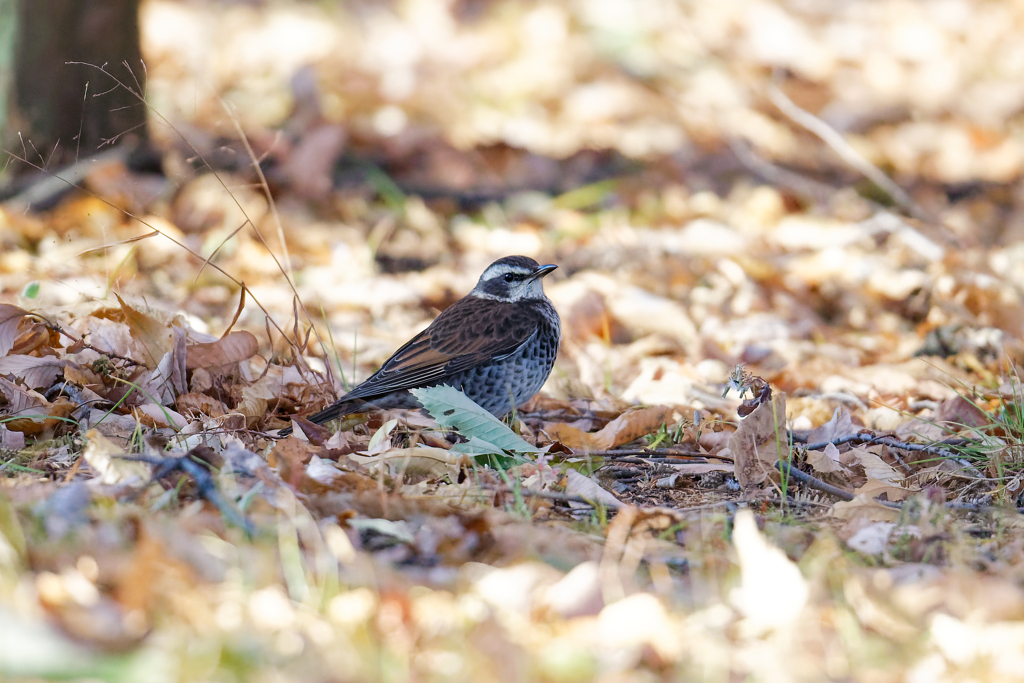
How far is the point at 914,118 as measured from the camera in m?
11.4

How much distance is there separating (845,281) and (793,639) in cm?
606

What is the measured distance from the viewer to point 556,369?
6.21m

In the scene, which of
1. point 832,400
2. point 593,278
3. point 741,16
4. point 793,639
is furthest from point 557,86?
point 793,639

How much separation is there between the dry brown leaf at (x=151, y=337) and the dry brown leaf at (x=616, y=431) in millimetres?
1878

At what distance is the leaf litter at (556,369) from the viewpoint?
220 centimetres

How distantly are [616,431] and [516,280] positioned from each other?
6.27 ft

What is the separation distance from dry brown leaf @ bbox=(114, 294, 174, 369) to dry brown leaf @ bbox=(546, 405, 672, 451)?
1.88m

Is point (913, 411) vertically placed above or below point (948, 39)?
below

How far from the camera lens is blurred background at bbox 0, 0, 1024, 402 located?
657 centimetres

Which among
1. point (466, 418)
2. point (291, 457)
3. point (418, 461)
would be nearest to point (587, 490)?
point (418, 461)

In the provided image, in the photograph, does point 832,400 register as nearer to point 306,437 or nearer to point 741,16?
point 306,437

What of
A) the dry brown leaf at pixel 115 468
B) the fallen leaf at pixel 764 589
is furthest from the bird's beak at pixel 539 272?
the fallen leaf at pixel 764 589

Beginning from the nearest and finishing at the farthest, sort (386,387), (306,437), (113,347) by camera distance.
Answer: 1. (306,437)
2. (113,347)
3. (386,387)

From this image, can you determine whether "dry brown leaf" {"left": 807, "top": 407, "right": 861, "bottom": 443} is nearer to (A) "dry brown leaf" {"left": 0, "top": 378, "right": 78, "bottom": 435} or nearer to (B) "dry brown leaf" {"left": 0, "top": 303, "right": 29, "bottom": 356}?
(A) "dry brown leaf" {"left": 0, "top": 378, "right": 78, "bottom": 435}
